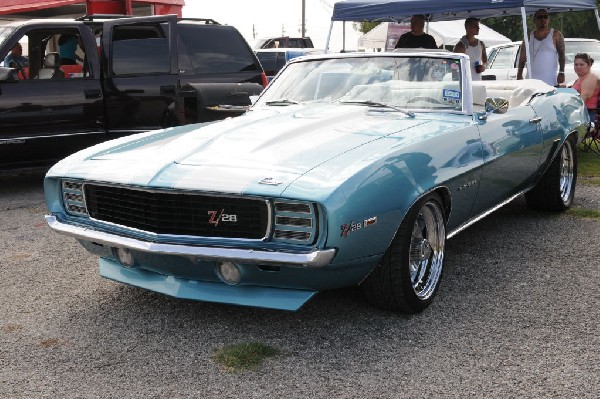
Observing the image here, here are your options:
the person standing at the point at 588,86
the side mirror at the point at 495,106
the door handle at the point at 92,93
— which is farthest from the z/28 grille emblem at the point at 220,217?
the person standing at the point at 588,86

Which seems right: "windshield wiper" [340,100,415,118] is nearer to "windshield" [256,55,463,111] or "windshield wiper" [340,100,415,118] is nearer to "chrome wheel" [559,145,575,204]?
"windshield" [256,55,463,111]

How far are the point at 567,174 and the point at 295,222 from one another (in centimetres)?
375

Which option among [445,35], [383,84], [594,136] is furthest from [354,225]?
[445,35]

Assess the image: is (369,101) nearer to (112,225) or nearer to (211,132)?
(211,132)

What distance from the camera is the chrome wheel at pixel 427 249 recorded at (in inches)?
151

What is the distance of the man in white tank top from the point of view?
9172mm

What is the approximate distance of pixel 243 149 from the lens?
12.1ft

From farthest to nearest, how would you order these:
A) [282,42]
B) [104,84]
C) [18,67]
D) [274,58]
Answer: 1. [282,42]
2. [274,58]
3. [104,84]
4. [18,67]

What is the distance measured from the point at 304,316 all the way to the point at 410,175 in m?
0.90

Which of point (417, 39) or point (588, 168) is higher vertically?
point (417, 39)

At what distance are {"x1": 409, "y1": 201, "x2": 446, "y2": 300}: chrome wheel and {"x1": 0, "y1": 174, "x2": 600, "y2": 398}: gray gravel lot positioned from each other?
13 centimetres

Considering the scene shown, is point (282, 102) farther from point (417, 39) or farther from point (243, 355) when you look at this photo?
point (417, 39)

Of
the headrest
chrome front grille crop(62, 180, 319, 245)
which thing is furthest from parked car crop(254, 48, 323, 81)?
chrome front grille crop(62, 180, 319, 245)

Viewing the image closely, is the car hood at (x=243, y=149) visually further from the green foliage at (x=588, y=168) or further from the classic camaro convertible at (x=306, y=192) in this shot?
the green foliage at (x=588, y=168)
